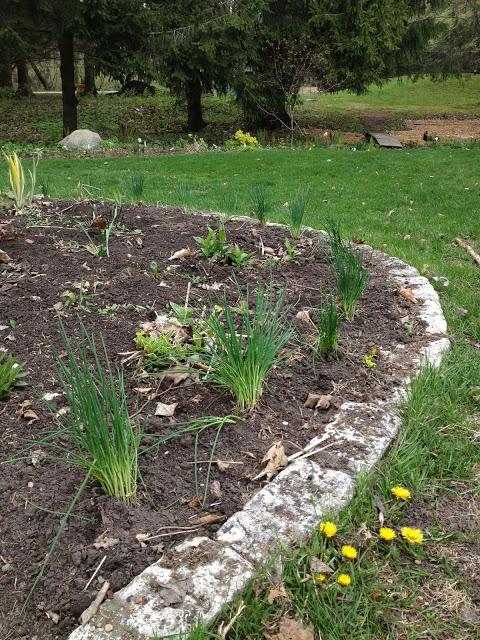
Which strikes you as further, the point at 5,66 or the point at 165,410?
the point at 5,66

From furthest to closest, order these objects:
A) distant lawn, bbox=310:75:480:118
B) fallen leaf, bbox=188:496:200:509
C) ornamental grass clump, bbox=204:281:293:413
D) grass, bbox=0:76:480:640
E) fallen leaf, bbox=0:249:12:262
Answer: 1. distant lawn, bbox=310:75:480:118
2. fallen leaf, bbox=0:249:12:262
3. ornamental grass clump, bbox=204:281:293:413
4. fallen leaf, bbox=188:496:200:509
5. grass, bbox=0:76:480:640

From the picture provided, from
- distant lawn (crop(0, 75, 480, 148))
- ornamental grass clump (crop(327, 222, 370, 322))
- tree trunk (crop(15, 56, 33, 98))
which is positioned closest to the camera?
ornamental grass clump (crop(327, 222, 370, 322))

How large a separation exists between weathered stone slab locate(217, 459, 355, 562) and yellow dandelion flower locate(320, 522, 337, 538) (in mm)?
40

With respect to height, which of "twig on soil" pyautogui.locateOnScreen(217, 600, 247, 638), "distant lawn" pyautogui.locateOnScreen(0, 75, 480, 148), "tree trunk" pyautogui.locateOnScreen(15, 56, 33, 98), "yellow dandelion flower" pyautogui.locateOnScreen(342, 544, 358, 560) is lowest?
"twig on soil" pyautogui.locateOnScreen(217, 600, 247, 638)

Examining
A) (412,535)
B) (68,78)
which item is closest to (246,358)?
(412,535)

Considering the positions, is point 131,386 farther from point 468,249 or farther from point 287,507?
point 468,249

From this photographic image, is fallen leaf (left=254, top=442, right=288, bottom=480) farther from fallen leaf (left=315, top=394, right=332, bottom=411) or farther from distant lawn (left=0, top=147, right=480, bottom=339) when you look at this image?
distant lawn (left=0, top=147, right=480, bottom=339)

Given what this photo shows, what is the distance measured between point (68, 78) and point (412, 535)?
1470cm

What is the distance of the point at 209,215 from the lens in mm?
4418

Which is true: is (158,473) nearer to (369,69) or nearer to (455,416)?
(455,416)

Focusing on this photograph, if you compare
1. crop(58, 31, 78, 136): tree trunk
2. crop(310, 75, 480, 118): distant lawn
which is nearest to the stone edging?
crop(58, 31, 78, 136): tree trunk

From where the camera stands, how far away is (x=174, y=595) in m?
1.34


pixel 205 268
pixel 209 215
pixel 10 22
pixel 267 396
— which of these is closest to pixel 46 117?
pixel 10 22

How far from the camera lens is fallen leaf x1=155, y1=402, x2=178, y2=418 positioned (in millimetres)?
2029
